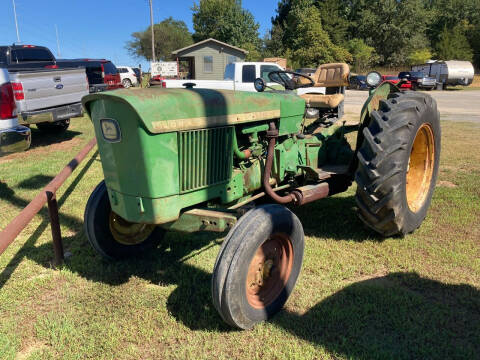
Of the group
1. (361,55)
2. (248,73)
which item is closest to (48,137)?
(248,73)

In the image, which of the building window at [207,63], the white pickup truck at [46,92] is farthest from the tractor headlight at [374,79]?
the building window at [207,63]

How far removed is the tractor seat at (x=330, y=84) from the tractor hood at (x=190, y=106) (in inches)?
58.7

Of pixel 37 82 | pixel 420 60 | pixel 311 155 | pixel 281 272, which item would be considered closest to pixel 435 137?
pixel 311 155

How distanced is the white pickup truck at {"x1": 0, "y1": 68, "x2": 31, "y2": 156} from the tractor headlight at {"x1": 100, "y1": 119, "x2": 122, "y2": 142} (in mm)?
3431

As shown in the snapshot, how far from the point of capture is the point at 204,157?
8.86ft

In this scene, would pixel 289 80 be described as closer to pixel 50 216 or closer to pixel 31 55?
pixel 50 216

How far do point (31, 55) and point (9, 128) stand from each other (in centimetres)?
822

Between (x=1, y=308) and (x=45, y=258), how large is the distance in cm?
81

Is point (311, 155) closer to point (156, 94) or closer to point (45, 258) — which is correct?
point (156, 94)

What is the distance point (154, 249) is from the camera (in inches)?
144

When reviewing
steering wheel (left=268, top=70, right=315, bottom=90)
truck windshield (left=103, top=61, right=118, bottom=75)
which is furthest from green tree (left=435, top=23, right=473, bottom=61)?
steering wheel (left=268, top=70, right=315, bottom=90)

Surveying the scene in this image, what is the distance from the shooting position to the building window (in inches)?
1168

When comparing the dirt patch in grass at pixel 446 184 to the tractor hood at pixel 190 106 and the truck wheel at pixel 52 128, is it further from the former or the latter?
the truck wheel at pixel 52 128

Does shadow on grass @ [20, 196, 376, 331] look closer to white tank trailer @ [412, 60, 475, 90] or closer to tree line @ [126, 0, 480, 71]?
white tank trailer @ [412, 60, 475, 90]
